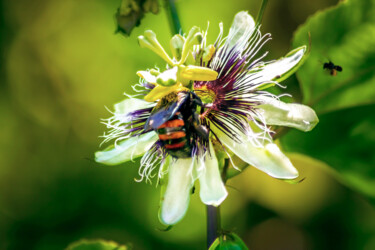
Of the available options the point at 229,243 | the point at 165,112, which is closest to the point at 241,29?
the point at 165,112

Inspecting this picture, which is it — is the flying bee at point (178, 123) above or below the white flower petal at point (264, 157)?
above

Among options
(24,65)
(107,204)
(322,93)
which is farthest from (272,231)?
(24,65)

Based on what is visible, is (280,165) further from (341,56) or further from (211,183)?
(341,56)

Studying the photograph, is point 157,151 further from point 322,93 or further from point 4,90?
point 4,90

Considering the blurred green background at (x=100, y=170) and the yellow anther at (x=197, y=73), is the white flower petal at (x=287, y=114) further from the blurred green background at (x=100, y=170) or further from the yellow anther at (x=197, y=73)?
the blurred green background at (x=100, y=170)

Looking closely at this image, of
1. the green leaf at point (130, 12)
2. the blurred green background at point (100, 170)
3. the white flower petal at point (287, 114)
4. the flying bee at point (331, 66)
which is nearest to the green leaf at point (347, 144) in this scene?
the flying bee at point (331, 66)

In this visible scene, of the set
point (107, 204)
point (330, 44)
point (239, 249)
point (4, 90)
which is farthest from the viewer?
point (4, 90)
